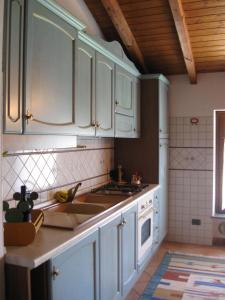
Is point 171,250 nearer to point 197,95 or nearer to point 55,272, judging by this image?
point 197,95

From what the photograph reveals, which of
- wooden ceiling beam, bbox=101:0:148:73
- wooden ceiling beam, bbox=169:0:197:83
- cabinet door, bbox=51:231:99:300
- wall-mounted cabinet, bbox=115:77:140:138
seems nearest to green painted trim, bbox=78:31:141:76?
wall-mounted cabinet, bbox=115:77:140:138

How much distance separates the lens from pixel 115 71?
2.94 meters

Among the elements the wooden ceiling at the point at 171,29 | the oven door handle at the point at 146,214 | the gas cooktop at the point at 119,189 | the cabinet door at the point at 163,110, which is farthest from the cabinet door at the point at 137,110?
the oven door handle at the point at 146,214

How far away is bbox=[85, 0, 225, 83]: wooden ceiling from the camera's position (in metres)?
2.90

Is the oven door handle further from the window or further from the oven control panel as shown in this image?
the window

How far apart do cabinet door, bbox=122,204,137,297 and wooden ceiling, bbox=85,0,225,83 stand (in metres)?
1.77

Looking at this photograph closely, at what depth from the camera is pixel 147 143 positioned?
3.71 m

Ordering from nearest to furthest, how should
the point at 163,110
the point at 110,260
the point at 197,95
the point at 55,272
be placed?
the point at 55,272, the point at 110,260, the point at 163,110, the point at 197,95

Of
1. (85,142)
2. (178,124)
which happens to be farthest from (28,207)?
(178,124)

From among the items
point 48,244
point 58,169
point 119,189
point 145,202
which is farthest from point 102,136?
point 48,244

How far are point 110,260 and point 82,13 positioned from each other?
7.31 feet

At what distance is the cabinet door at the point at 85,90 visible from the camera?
7.25 ft

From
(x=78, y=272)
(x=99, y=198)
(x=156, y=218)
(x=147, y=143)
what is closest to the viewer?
(x=78, y=272)

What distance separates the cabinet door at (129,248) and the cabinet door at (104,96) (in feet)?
2.34
